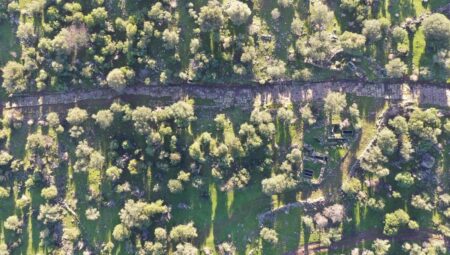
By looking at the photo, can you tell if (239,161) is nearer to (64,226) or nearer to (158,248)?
(158,248)

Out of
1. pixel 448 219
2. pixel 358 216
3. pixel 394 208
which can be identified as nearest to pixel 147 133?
pixel 358 216

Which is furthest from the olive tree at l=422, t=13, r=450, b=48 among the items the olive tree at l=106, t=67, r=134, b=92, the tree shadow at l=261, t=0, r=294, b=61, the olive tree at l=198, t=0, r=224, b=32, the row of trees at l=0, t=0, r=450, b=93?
the olive tree at l=106, t=67, r=134, b=92

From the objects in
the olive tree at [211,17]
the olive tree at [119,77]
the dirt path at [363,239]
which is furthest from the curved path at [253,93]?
the dirt path at [363,239]

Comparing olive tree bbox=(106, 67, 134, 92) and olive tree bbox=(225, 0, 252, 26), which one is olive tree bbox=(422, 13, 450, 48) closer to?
olive tree bbox=(225, 0, 252, 26)

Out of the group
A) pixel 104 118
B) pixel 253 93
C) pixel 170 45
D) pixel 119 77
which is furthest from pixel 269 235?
pixel 119 77

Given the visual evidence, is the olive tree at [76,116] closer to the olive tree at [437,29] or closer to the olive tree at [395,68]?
the olive tree at [395,68]

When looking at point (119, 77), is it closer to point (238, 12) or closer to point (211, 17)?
point (211, 17)
